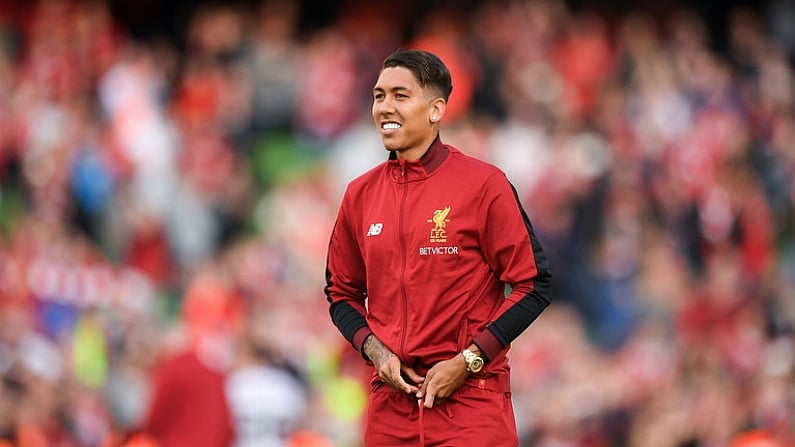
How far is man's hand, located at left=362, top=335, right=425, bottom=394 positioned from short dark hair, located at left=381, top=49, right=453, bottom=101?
95 cm

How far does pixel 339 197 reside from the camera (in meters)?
12.5

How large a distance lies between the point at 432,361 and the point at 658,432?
22.8 feet

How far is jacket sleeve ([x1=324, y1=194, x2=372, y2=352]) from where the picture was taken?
201 inches

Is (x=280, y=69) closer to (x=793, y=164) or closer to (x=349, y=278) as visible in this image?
(x=793, y=164)

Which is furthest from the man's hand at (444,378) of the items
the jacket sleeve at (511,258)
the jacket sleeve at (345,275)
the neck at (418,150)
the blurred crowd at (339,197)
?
the blurred crowd at (339,197)

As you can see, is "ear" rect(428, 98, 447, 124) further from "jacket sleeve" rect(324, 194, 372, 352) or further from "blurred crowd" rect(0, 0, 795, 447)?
"blurred crowd" rect(0, 0, 795, 447)

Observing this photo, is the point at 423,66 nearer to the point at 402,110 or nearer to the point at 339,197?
the point at 402,110

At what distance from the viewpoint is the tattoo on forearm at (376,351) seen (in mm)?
4832

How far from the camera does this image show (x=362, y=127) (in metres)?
12.8

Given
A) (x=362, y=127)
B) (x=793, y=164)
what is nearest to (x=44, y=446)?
(x=362, y=127)

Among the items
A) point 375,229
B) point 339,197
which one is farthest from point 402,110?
point 339,197

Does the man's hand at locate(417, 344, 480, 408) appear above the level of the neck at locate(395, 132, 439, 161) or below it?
below

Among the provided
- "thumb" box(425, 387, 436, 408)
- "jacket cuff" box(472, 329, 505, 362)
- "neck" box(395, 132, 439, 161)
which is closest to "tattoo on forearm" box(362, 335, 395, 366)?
"thumb" box(425, 387, 436, 408)

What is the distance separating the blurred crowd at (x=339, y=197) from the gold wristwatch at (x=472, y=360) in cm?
602
